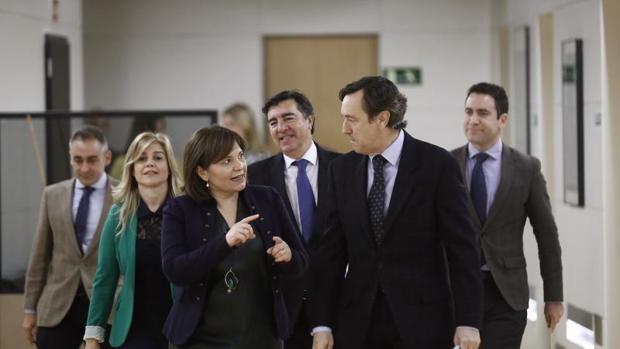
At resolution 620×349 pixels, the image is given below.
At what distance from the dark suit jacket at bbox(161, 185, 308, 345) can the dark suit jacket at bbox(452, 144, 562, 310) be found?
1.37 meters

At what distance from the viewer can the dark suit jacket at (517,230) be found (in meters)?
5.04

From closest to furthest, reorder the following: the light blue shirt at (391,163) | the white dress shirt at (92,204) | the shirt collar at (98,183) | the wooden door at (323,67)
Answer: the light blue shirt at (391,163), the white dress shirt at (92,204), the shirt collar at (98,183), the wooden door at (323,67)

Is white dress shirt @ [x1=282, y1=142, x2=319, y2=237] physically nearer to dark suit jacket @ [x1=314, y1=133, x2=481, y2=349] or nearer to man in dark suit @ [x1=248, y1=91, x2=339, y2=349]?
man in dark suit @ [x1=248, y1=91, x2=339, y2=349]

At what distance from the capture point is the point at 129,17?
12.7 metres

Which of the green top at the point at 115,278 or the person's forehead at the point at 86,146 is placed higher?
the person's forehead at the point at 86,146

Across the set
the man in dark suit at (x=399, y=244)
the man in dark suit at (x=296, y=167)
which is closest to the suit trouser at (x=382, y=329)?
the man in dark suit at (x=399, y=244)

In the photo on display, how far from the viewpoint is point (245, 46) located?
1259cm

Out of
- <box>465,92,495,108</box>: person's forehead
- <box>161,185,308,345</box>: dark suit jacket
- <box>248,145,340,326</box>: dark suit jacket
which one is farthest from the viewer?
<box>465,92,495,108</box>: person's forehead

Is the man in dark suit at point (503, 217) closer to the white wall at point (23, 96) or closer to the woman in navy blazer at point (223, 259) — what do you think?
the woman in navy blazer at point (223, 259)

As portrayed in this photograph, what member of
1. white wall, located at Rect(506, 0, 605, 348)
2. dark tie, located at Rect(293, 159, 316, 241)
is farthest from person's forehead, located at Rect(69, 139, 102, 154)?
white wall, located at Rect(506, 0, 605, 348)

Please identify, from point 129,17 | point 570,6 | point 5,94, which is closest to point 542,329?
point 570,6

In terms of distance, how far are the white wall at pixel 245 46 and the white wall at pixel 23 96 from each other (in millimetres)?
1659

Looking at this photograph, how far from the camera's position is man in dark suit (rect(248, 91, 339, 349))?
485cm

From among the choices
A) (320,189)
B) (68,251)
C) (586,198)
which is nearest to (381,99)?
(320,189)
